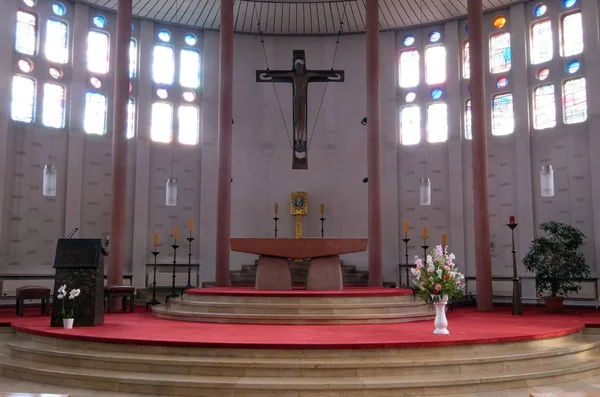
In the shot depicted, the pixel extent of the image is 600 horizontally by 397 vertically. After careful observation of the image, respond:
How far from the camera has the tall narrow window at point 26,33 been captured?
15594 millimetres

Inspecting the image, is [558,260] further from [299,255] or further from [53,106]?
[53,106]

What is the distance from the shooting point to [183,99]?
17.8 m

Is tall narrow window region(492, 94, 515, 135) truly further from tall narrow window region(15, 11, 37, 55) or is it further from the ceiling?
tall narrow window region(15, 11, 37, 55)

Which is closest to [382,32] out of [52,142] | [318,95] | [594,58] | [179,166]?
[318,95]

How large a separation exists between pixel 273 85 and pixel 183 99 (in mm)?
2785

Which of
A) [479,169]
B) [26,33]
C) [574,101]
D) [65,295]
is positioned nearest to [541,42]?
[574,101]

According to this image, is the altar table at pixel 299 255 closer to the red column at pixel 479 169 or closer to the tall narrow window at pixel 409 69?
the red column at pixel 479 169

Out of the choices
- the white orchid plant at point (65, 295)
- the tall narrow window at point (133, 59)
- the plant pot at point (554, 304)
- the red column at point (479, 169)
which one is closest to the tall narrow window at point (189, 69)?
the tall narrow window at point (133, 59)

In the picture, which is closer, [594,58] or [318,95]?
[594,58]

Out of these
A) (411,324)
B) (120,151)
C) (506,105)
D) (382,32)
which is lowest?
(411,324)

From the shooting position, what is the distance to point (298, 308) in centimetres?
1042

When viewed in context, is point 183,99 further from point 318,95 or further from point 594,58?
point 594,58

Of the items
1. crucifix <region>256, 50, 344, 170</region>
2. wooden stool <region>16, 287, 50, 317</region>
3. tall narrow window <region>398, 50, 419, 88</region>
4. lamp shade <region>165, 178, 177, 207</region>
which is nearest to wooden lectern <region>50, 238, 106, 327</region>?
wooden stool <region>16, 287, 50, 317</region>

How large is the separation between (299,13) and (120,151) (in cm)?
713
